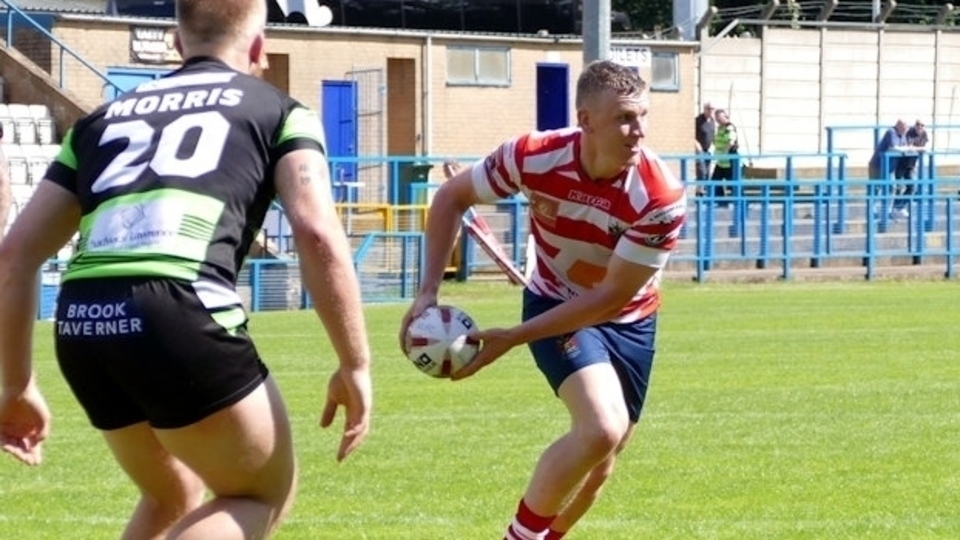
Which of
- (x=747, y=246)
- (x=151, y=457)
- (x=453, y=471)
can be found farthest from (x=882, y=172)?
(x=151, y=457)

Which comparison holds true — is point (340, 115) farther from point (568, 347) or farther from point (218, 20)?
point (218, 20)

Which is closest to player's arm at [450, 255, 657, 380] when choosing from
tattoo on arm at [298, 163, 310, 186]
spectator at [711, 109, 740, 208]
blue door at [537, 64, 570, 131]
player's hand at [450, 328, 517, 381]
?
player's hand at [450, 328, 517, 381]

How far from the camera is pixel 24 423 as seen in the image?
5457 millimetres

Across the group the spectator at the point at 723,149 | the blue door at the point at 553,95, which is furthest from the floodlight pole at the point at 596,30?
the blue door at the point at 553,95

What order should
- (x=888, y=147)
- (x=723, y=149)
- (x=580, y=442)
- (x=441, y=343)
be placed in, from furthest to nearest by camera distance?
(x=888, y=147) < (x=723, y=149) < (x=580, y=442) < (x=441, y=343)

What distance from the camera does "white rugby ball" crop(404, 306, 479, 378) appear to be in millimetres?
7168

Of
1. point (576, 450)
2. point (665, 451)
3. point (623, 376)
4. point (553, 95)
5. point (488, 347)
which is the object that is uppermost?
point (488, 347)

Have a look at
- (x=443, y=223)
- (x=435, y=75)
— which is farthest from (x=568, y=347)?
(x=435, y=75)

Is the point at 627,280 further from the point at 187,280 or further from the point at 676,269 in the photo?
the point at 676,269

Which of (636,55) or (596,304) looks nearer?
(596,304)

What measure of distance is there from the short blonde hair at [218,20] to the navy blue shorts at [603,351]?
2676 mm

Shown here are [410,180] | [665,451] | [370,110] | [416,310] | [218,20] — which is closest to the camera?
[218,20]

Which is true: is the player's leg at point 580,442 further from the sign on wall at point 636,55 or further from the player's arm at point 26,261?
the sign on wall at point 636,55

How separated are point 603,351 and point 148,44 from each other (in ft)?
84.2
